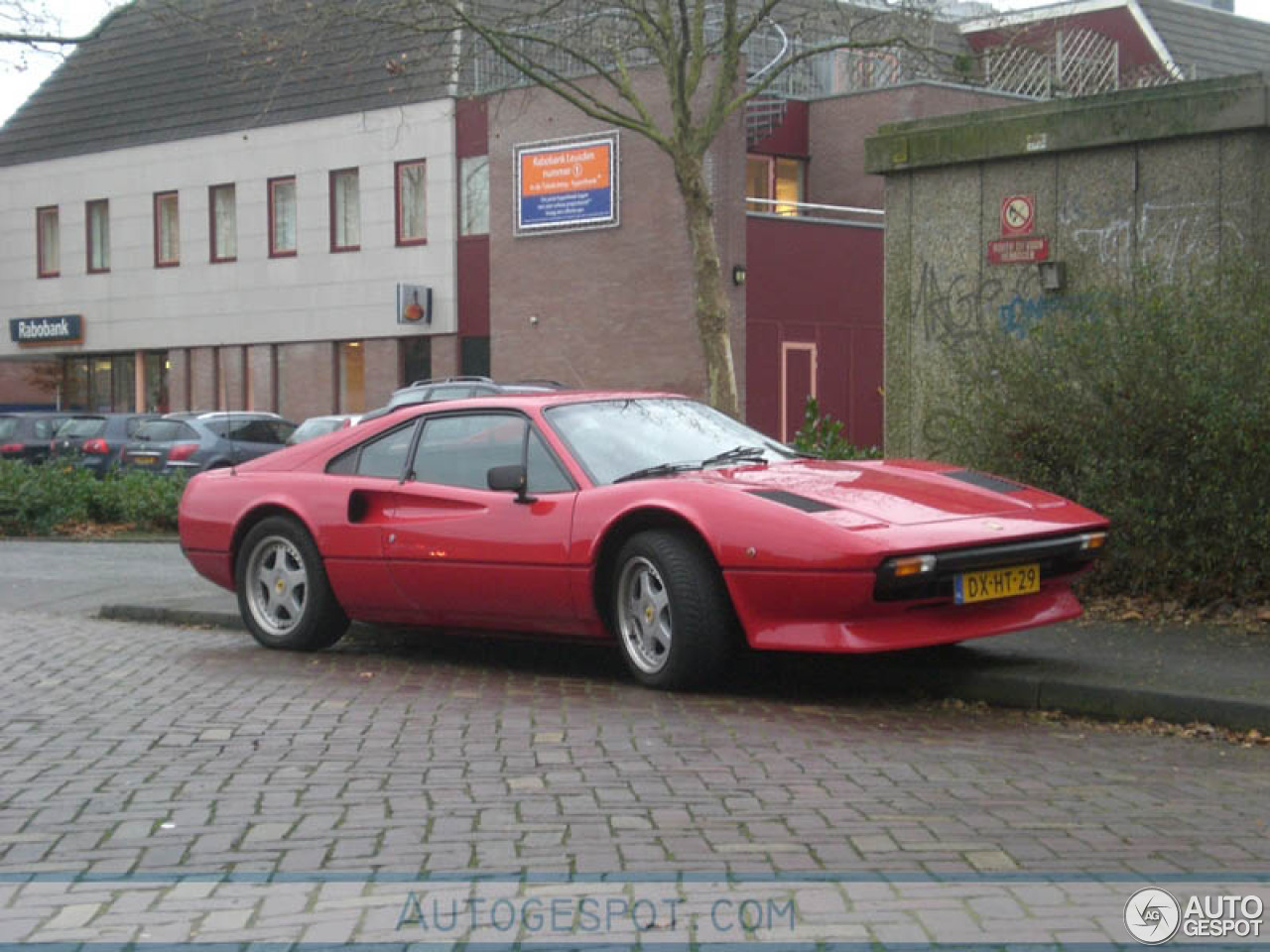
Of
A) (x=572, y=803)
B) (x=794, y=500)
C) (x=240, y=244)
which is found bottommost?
(x=572, y=803)

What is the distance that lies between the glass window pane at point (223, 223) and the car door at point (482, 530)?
3432 centimetres

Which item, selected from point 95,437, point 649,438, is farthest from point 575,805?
point 95,437

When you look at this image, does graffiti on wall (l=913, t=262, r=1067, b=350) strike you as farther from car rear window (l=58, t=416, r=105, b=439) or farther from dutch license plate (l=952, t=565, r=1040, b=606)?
car rear window (l=58, t=416, r=105, b=439)

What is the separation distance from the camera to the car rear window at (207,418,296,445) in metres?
26.7

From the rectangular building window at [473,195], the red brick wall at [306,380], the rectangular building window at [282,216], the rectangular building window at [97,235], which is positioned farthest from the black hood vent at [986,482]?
the rectangular building window at [97,235]

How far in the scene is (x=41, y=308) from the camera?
46438 millimetres

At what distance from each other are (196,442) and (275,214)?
634 inches

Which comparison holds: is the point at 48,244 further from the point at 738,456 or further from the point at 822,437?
the point at 738,456

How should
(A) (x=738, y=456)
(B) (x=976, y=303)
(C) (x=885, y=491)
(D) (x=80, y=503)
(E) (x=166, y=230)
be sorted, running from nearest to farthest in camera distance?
(C) (x=885, y=491), (A) (x=738, y=456), (B) (x=976, y=303), (D) (x=80, y=503), (E) (x=166, y=230)

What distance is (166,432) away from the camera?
86.8 ft

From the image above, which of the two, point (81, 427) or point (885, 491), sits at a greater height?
point (885, 491)

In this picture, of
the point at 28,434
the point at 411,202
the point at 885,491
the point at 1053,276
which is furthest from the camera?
the point at 411,202

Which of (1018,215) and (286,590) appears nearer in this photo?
(286,590)

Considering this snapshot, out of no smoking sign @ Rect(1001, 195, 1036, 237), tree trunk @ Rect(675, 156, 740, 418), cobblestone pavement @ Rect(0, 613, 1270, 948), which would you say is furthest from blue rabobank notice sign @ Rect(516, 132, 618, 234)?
cobblestone pavement @ Rect(0, 613, 1270, 948)
